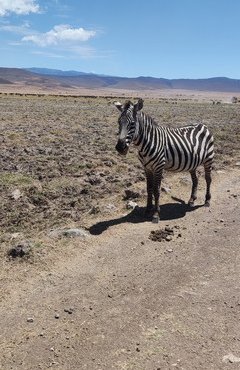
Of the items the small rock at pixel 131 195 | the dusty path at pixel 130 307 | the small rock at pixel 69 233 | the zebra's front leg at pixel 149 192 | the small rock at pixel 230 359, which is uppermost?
the zebra's front leg at pixel 149 192

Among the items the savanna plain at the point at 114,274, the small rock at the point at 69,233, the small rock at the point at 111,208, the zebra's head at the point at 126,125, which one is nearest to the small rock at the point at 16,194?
the savanna plain at the point at 114,274

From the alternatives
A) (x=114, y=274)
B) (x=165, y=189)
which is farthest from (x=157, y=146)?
(x=114, y=274)

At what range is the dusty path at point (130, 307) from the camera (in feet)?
18.9

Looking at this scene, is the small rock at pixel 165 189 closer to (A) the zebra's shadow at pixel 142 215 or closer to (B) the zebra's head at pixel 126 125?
(A) the zebra's shadow at pixel 142 215

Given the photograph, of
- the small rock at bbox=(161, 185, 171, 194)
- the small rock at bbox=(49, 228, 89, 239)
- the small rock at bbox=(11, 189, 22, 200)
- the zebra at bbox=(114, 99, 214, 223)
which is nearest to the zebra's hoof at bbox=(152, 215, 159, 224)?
the zebra at bbox=(114, 99, 214, 223)

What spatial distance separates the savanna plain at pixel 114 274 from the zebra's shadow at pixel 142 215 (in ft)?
0.16

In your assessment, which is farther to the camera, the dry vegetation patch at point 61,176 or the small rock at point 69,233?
the dry vegetation patch at point 61,176

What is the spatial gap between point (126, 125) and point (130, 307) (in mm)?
4191

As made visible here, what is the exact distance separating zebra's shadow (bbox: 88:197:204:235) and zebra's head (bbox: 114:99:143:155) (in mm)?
1770

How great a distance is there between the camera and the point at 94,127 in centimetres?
2933

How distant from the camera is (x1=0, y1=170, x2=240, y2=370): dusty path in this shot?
5.76 meters

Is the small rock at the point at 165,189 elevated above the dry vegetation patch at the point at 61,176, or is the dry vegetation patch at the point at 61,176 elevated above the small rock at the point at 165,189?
the small rock at the point at 165,189

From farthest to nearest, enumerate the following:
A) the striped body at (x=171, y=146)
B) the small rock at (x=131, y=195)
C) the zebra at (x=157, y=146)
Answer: the small rock at (x=131, y=195), the striped body at (x=171, y=146), the zebra at (x=157, y=146)

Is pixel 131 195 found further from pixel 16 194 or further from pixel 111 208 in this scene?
pixel 16 194
